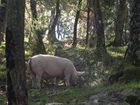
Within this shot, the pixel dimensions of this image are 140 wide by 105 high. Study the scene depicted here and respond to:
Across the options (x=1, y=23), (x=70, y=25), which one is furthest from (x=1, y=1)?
(x=70, y=25)

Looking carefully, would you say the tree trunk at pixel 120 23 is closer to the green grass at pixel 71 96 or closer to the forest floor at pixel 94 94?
the forest floor at pixel 94 94

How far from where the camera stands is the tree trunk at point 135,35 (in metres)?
13.1

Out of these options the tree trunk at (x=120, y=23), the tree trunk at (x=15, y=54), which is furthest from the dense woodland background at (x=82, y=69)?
the tree trunk at (x=120, y=23)

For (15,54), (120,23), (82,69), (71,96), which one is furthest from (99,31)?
(15,54)

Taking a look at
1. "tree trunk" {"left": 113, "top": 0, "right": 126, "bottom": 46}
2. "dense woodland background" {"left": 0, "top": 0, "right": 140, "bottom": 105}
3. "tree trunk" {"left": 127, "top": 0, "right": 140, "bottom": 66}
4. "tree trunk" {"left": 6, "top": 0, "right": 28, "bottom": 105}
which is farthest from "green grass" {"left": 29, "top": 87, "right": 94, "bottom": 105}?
"tree trunk" {"left": 113, "top": 0, "right": 126, "bottom": 46}

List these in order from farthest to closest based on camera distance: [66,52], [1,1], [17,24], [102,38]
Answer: [66,52]
[102,38]
[1,1]
[17,24]

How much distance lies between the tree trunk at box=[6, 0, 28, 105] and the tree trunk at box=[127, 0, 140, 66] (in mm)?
4601

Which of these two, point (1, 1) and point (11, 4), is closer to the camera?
A: point (11, 4)

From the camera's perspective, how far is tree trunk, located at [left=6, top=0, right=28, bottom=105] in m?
9.60

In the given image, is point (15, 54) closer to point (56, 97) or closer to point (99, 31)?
point (56, 97)

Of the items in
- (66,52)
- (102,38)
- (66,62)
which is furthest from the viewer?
(66,52)

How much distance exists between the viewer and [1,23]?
21125 mm

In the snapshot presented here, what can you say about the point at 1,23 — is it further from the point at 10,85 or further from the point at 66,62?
the point at 10,85

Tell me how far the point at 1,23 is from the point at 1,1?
1147 millimetres
